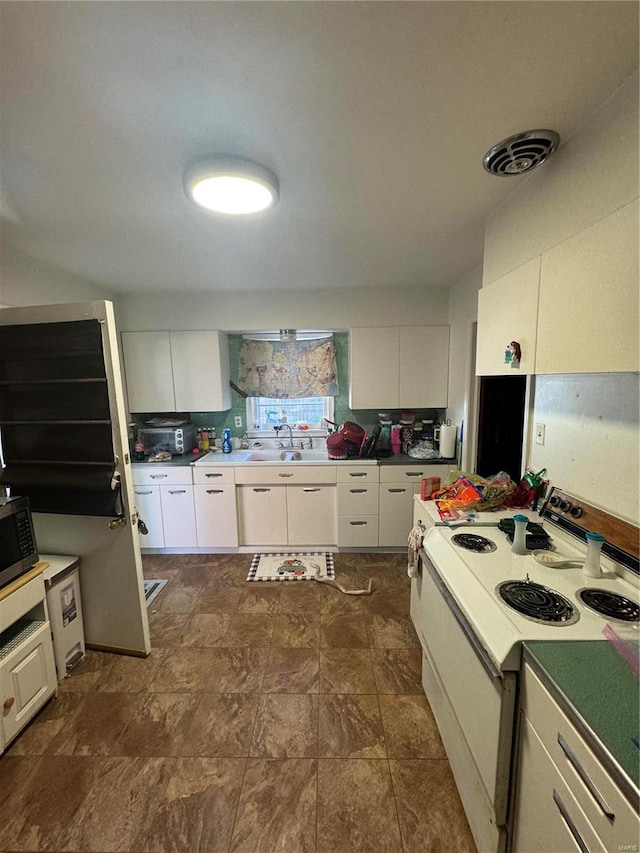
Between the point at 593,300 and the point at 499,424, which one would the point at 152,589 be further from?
the point at 593,300

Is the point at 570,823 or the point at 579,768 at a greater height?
the point at 579,768

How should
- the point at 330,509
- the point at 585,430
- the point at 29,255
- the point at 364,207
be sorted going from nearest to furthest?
1. the point at 585,430
2. the point at 364,207
3. the point at 29,255
4. the point at 330,509

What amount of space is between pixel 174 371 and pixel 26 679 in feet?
7.91

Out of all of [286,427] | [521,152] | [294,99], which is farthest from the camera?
[286,427]

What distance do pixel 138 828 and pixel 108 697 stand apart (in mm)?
679

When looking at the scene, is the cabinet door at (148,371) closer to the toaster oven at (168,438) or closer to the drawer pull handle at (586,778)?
the toaster oven at (168,438)

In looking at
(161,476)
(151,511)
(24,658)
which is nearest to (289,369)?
(161,476)

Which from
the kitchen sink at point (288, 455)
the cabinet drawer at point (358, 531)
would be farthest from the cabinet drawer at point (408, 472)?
the kitchen sink at point (288, 455)

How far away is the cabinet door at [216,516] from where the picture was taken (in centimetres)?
312

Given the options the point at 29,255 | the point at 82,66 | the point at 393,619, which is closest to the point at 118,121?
the point at 82,66

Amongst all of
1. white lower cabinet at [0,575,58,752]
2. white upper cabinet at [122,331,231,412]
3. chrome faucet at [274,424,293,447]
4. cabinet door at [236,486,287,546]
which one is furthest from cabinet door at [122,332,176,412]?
white lower cabinet at [0,575,58,752]

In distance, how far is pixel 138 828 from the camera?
1.24 m

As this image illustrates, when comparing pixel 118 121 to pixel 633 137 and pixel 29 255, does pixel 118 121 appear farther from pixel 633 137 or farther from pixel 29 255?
pixel 29 255

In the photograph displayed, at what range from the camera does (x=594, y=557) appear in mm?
1222
